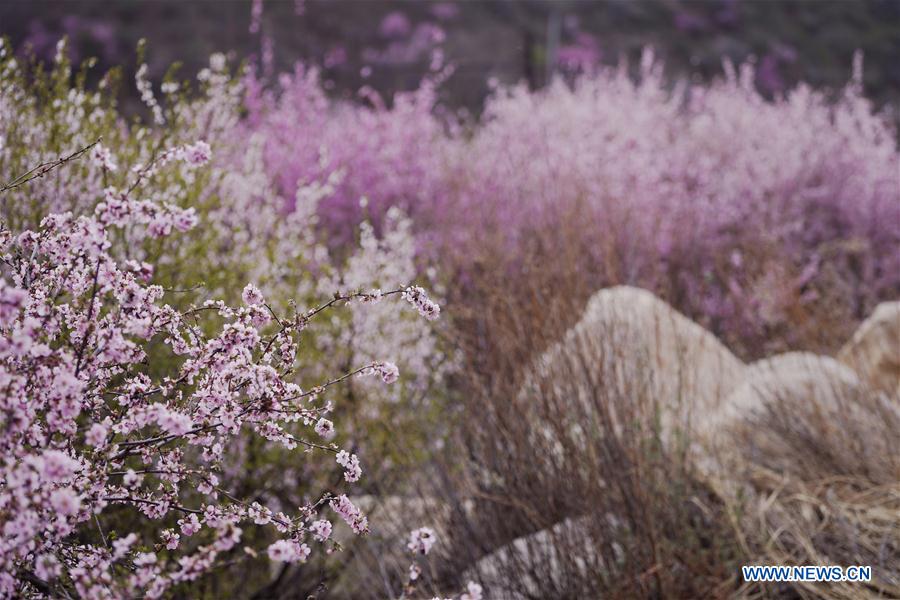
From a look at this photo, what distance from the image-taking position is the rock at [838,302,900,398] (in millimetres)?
3770

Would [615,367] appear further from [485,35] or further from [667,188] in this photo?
[485,35]

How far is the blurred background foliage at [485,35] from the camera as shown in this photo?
14.7m

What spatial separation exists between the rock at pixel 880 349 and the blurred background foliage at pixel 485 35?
10.3 m

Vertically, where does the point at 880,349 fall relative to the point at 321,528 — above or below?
above

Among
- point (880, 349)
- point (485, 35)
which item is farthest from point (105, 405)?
point (485, 35)

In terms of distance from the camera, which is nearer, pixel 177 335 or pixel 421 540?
pixel 421 540

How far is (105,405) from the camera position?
128 centimetres

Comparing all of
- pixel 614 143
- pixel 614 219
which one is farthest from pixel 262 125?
pixel 614 219

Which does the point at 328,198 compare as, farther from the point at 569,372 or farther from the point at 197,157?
the point at 197,157

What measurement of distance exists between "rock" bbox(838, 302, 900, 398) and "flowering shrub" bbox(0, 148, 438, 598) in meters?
3.11

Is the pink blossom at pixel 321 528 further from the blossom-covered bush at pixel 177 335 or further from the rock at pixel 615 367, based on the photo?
the rock at pixel 615 367

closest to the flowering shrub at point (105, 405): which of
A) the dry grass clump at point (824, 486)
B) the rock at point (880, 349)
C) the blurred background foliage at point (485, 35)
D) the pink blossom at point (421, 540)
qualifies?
the pink blossom at point (421, 540)

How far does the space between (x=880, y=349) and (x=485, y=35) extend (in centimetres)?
1461

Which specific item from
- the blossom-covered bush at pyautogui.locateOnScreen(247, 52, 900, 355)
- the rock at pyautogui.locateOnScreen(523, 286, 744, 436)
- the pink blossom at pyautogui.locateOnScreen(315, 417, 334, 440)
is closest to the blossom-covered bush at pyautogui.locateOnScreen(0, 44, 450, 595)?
the pink blossom at pyautogui.locateOnScreen(315, 417, 334, 440)
